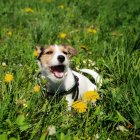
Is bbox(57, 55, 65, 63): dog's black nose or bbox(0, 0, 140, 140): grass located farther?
bbox(57, 55, 65, 63): dog's black nose

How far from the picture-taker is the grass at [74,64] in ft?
10.1

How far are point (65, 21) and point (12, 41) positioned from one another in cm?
206

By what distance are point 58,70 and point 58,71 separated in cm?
2

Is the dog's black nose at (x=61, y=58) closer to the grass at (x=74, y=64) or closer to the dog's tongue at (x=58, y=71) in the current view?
the dog's tongue at (x=58, y=71)

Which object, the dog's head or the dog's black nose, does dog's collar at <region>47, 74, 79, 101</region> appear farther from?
the dog's black nose

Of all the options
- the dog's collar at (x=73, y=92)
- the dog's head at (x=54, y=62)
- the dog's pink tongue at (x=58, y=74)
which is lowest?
the dog's collar at (x=73, y=92)

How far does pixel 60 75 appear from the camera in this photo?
4309 mm

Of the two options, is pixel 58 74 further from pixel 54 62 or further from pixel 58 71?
pixel 54 62

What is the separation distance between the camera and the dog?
4.27 metres

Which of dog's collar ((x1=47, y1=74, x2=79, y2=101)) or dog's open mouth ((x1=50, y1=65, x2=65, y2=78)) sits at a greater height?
dog's open mouth ((x1=50, y1=65, x2=65, y2=78))

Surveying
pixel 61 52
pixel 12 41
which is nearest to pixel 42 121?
pixel 61 52

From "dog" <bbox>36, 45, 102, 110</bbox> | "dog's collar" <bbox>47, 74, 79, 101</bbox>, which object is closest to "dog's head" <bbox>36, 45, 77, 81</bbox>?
"dog" <bbox>36, 45, 102, 110</bbox>

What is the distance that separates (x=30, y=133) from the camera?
114 inches

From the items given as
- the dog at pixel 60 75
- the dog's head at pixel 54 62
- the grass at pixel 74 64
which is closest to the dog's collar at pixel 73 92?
the dog at pixel 60 75
